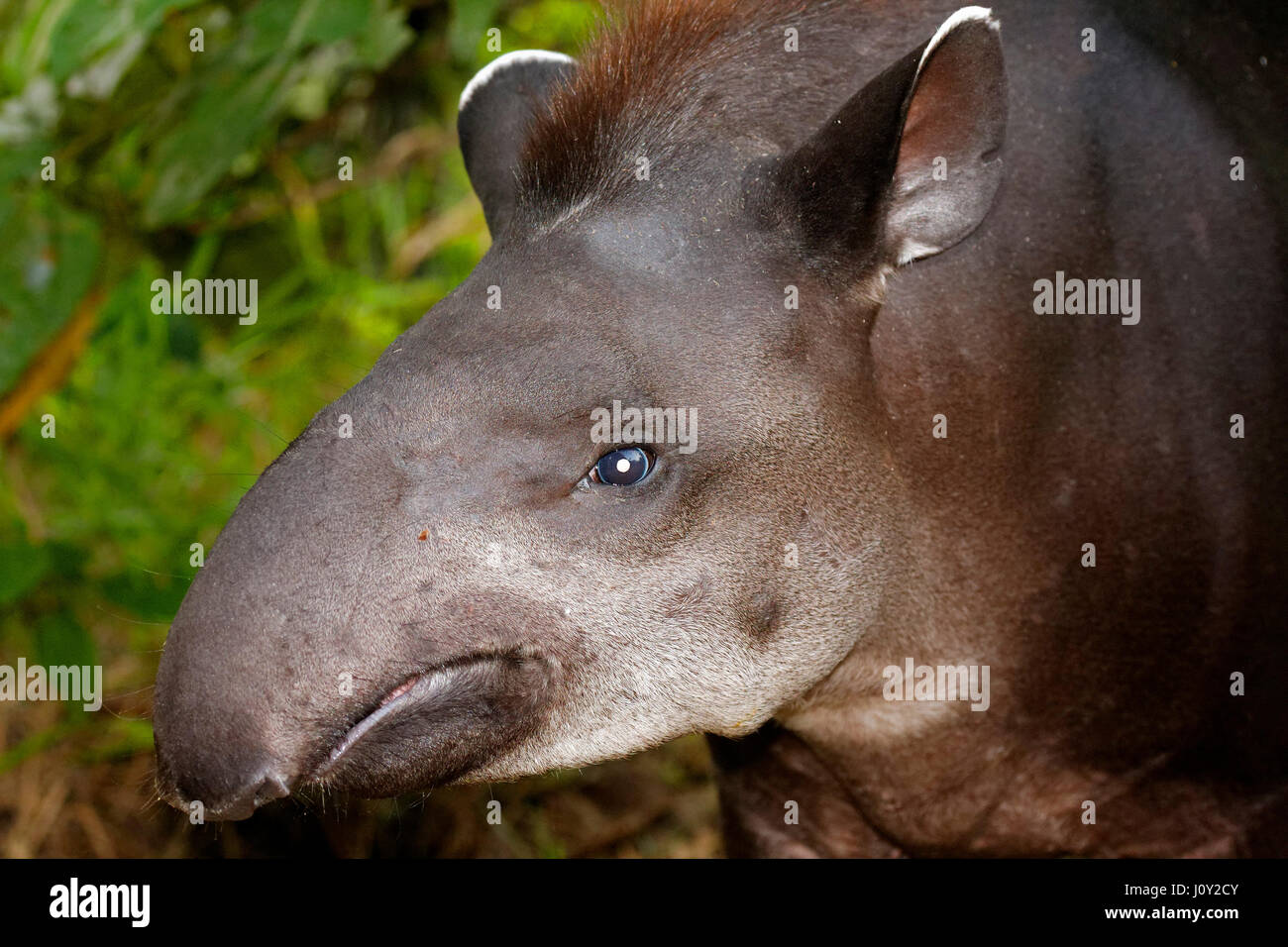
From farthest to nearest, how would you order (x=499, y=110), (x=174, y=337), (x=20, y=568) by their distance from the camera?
(x=174, y=337) → (x=20, y=568) → (x=499, y=110)

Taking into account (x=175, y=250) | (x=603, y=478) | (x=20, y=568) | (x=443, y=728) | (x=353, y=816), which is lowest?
(x=353, y=816)

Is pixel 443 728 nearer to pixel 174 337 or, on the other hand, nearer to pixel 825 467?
pixel 825 467

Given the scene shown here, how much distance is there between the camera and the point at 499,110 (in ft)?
11.7

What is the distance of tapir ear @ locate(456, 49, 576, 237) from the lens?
137 inches

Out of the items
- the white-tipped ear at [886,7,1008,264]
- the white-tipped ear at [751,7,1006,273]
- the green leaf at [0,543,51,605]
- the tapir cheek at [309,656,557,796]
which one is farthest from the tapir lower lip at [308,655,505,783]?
the green leaf at [0,543,51,605]

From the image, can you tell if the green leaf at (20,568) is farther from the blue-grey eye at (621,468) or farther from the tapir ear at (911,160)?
the tapir ear at (911,160)

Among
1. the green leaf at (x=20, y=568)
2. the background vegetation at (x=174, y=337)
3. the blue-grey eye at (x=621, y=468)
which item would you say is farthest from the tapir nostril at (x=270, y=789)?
the green leaf at (x=20, y=568)

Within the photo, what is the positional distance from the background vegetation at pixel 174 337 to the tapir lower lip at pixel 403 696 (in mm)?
1297

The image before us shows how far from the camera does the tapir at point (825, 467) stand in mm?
2736

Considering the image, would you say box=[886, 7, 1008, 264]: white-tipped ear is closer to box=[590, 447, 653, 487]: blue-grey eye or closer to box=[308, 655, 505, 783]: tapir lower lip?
box=[590, 447, 653, 487]: blue-grey eye

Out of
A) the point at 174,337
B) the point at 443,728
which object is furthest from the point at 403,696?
the point at 174,337

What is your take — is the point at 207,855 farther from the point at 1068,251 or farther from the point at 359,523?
the point at 1068,251

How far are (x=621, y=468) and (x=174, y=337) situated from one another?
321cm

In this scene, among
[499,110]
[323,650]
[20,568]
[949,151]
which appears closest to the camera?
[323,650]
